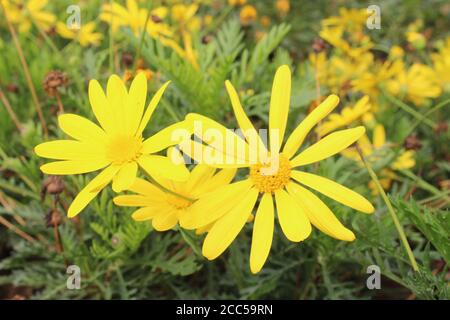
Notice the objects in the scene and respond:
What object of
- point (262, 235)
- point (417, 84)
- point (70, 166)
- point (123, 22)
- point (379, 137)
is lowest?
point (262, 235)

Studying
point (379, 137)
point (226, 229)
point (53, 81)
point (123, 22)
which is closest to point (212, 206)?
point (226, 229)

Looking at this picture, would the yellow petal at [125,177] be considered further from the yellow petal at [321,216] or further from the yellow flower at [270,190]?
the yellow petal at [321,216]

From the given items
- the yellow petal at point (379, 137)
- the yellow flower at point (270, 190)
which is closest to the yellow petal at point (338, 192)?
the yellow flower at point (270, 190)

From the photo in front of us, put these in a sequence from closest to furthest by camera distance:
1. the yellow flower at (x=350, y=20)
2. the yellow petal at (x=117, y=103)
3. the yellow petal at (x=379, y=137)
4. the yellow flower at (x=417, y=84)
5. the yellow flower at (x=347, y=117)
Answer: the yellow petal at (x=117, y=103) < the yellow flower at (x=347, y=117) < the yellow petal at (x=379, y=137) < the yellow flower at (x=417, y=84) < the yellow flower at (x=350, y=20)

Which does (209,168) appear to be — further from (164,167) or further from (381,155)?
(381,155)

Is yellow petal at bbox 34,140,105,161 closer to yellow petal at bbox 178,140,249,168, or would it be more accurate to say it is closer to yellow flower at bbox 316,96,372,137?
yellow petal at bbox 178,140,249,168

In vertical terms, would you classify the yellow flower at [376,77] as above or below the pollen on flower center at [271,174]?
above

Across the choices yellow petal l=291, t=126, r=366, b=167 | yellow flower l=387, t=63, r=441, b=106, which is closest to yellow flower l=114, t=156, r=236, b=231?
yellow petal l=291, t=126, r=366, b=167
